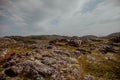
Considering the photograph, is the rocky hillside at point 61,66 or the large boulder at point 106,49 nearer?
the rocky hillside at point 61,66

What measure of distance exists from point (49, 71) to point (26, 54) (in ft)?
51.0

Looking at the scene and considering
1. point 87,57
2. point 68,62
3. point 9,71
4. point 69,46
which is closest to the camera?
point 9,71

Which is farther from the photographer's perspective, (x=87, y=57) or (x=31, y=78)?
(x=87, y=57)

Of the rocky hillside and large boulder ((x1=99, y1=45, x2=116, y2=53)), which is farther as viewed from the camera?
large boulder ((x1=99, y1=45, x2=116, y2=53))

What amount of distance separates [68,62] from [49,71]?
34.3 feet

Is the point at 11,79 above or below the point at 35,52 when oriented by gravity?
below

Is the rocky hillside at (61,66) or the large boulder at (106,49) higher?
the large boulder at (106,49)

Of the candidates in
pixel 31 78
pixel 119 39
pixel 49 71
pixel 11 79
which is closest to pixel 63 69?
pixel 49 71

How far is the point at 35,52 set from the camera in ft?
185

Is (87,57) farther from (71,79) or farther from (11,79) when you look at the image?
(11,79)

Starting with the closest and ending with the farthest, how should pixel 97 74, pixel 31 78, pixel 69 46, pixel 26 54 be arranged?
1. pixel 31 78
2. pixel 97 74
3. pixel 26 54
4. pixel 69 46

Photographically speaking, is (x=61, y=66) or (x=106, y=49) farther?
(x=106, y=49)

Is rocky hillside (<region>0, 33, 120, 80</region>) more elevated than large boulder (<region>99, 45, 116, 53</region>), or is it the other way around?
large boulder (<region>99, 45, 116, 53</region>)

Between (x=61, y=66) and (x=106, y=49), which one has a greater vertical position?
(x=106, y=49)
